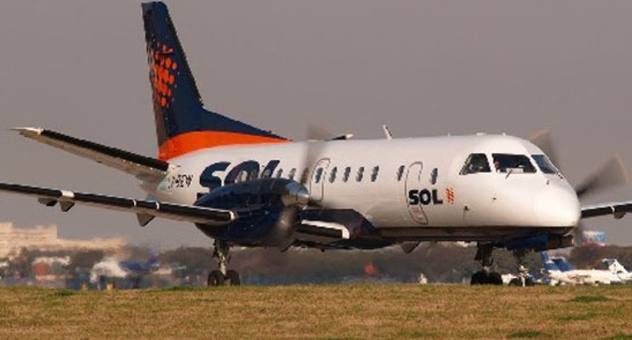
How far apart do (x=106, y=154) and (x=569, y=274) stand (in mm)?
51276

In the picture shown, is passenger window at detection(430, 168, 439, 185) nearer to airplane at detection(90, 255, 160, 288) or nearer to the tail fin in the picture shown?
the tail fin

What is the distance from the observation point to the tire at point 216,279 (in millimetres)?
36594

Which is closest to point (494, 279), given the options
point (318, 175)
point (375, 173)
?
point (375, 173)

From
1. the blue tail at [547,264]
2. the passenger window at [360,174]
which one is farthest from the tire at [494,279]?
the blue tail at [547,264]

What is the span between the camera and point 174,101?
146ft

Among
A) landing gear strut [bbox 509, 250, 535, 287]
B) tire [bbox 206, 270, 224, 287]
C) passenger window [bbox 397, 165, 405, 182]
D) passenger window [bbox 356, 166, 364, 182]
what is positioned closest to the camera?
landing gear strut [bbox 509, 250, 535, 287]

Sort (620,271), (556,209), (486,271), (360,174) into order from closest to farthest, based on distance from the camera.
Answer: (556,209), (486,271), (360,174), (620,271)

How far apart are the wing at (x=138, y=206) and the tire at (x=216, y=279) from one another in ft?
4.18

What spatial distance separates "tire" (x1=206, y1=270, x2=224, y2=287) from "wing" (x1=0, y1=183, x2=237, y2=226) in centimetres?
127

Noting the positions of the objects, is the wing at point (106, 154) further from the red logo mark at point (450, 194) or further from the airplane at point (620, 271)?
the airplane at point (620, 271)

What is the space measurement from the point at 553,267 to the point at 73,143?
180 feet

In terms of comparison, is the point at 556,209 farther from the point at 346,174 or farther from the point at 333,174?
the point at 333,174

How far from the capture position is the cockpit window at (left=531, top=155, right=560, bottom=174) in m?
34.9

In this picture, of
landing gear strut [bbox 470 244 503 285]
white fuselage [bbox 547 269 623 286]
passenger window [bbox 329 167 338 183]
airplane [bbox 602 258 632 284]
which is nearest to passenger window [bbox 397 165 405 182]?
passenger window [bbox 329 167 338 183]
